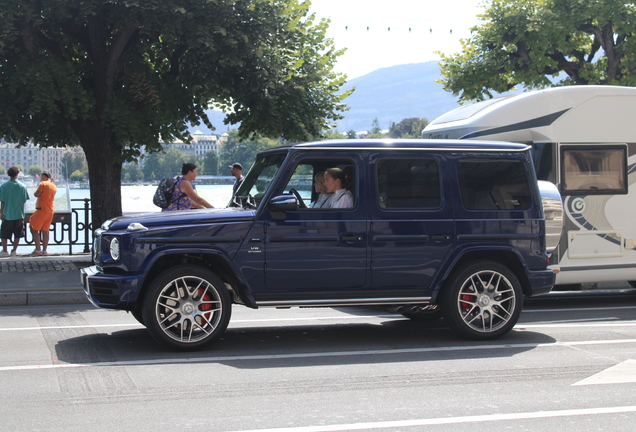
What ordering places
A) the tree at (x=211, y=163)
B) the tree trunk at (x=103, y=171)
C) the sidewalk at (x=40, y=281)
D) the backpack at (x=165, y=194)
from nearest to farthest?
the backpack at (x=165, y=194), the sidewalk at (x=40, y=281), the tree trunk at (x=103, y=171), the tree at (x=211, y=163)

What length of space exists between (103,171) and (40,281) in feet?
12.0

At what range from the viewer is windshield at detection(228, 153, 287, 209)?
7426mm

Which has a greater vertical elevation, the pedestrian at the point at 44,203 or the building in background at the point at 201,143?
the building in background at the point at 201,143

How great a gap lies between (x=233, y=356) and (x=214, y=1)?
861 cm

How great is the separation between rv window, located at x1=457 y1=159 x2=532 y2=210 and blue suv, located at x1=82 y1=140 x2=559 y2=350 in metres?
0.01

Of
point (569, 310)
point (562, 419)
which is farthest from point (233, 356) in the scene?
point (569, 310)

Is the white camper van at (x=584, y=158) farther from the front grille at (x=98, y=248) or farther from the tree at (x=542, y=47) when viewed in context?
the tree at (x=542, y=47)

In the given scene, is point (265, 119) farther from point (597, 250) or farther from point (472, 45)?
point (472, 45)

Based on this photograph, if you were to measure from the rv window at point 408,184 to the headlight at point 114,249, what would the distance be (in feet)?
8.42

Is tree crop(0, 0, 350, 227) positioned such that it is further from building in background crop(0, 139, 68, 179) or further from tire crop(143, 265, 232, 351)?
building in background crop(0, 139, 68, 179)

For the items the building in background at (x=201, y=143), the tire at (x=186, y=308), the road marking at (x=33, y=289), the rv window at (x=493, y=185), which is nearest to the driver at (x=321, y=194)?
the tire at (x=186, y=308)

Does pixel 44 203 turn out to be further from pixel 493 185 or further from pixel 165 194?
pixel 493 185

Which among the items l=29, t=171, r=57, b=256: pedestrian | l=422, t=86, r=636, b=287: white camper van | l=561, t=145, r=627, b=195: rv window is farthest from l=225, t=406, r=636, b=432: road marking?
l=29, t=171, r=57, b=256: pedestrian

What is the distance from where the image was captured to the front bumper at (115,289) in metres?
6.82
